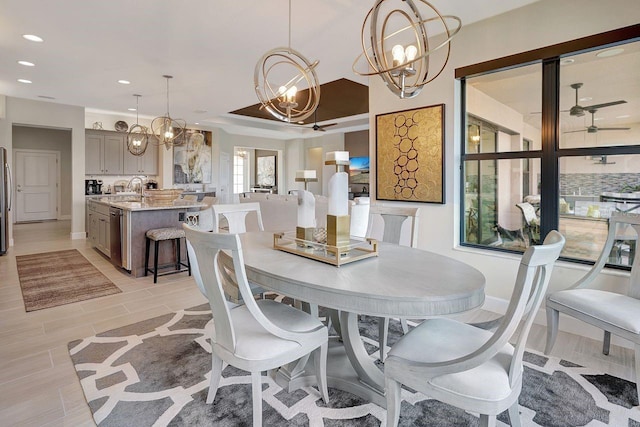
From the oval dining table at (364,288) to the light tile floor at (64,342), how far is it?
1183mm

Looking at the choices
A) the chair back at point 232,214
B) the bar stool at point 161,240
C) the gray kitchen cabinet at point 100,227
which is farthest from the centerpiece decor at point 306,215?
the gray kitchen cabinet at point 100,227

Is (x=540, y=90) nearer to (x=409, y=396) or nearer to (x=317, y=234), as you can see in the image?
(x=317, y=234)

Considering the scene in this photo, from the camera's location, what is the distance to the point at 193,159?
8.79 metres

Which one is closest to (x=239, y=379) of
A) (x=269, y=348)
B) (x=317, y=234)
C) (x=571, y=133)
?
(x=269, y=348)

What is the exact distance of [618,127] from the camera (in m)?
2.59

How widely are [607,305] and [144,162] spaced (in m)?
8.92

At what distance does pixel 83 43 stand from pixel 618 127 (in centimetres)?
523

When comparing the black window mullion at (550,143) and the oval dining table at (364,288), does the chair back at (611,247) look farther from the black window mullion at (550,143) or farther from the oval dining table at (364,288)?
the oval dining table at (364,288)

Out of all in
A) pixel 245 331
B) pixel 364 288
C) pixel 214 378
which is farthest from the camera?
pixel 214 378

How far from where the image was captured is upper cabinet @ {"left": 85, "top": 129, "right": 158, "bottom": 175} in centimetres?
752

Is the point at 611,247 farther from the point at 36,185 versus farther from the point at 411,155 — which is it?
the point at 36,185

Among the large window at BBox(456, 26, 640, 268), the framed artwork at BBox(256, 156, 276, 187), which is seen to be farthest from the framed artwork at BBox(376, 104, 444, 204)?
the framed artwork at BBox(256, 156, 276, 187)

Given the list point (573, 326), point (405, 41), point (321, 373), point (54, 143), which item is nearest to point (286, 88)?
point (405, 41)

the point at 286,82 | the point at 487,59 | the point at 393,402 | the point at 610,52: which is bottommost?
the point at 393,402
